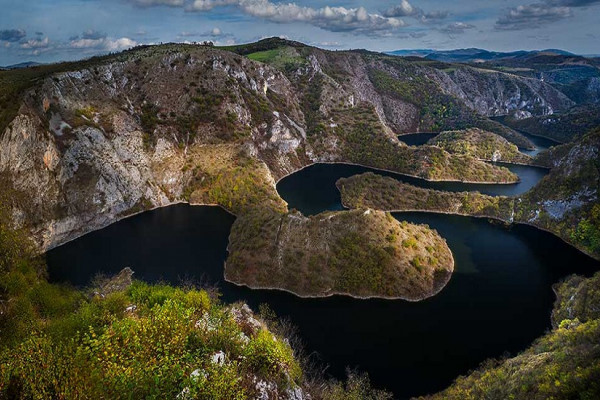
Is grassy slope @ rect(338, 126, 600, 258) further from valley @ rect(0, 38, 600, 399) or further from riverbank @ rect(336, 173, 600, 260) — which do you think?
valley @ rect(0, 38, 600, 399)

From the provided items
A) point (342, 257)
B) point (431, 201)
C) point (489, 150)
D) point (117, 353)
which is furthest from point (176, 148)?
point (489, 150)

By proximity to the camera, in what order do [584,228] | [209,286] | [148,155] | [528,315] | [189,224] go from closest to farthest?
[528,315] → [209,286] → [584,228] → [189,224] → [148,155]

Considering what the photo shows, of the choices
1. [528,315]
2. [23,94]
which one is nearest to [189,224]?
[23,94]

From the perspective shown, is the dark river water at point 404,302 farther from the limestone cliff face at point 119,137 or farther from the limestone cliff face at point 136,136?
the limestone cliff face at point 136,136

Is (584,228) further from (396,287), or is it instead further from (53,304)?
(53,304)

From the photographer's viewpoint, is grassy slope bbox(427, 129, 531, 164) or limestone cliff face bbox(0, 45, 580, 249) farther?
grassy slope bbox(427, 129, 531, 164)

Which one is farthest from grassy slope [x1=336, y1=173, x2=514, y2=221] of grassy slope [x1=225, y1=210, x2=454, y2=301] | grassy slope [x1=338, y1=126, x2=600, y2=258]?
grassy slope [x1=225, y1=210, x2=454, y2=301]
